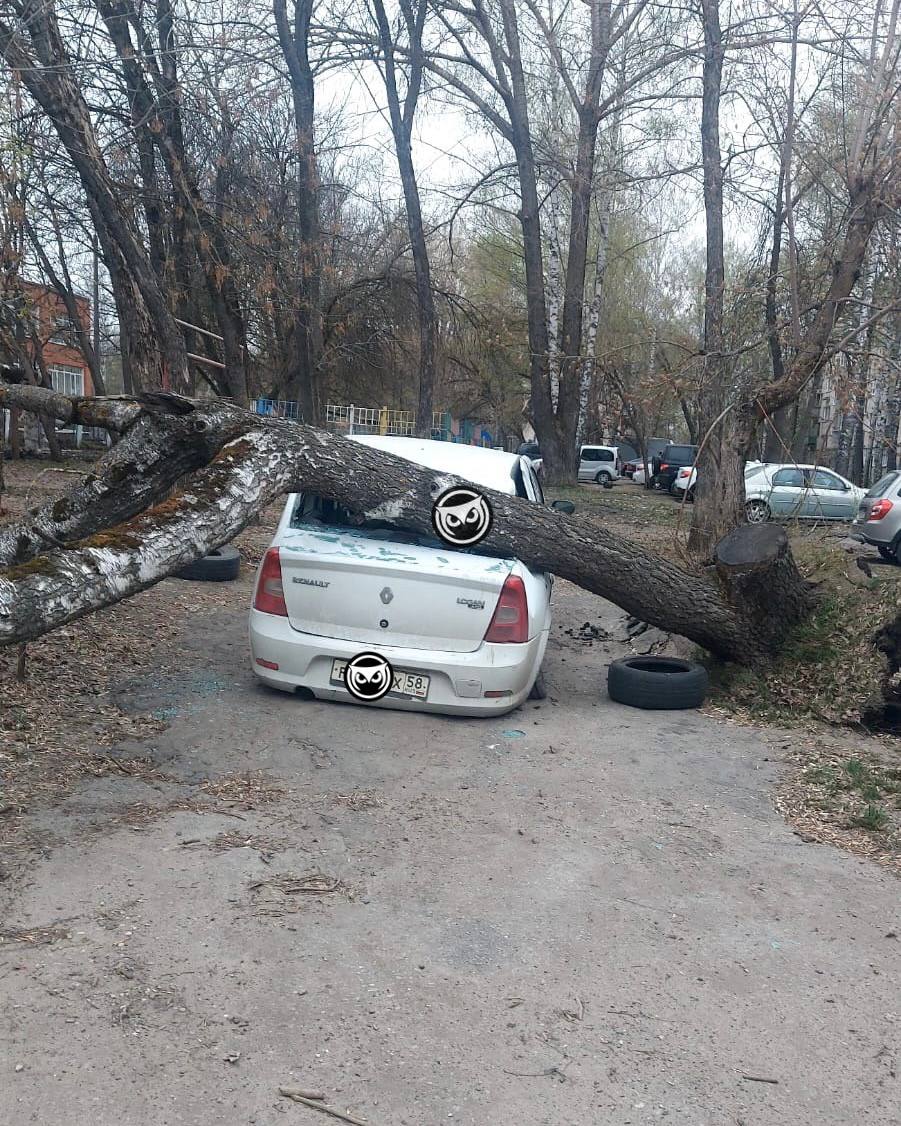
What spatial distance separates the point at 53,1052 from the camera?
9.29 feet

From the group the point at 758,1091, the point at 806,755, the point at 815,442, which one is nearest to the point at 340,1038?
the point at 758,1091

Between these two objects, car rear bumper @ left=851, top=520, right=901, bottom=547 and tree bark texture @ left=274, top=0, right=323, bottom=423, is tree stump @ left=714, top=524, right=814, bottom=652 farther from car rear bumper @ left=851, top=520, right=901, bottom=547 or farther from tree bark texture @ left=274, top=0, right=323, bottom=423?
car rear bumper @ left=851, top=520, right=901, bottom=547

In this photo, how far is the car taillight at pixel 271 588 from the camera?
617 centimetres

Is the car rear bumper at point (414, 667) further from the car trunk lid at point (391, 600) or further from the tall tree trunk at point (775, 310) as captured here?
the tall tree trunk at point (775, 310)

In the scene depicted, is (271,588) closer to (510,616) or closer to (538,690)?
(510,616)

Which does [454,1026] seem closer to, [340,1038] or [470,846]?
[340,1038]

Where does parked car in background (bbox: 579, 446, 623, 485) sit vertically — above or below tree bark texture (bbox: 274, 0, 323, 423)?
below

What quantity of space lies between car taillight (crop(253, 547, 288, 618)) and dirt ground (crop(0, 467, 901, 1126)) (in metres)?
0.60

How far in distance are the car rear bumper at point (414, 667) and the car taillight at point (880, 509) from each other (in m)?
13.7

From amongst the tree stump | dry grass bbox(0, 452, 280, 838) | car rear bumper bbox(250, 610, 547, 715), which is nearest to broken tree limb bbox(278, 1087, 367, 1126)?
dry grass bbox(0, 452, 280, 838)

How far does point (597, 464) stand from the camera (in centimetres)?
4956

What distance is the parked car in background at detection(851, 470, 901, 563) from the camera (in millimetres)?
17812

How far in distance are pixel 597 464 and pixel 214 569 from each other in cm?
4028

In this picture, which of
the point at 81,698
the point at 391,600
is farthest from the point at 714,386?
the point at 81,698
